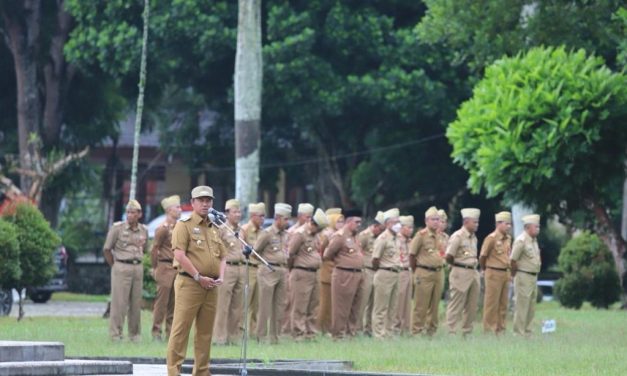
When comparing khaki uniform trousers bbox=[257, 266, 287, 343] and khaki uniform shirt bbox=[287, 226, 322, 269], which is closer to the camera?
khaki uniform trousers bbox=[257, 266, 287, 343]

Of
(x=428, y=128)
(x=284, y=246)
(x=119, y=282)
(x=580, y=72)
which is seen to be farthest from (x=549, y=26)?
(x=428, y=128)

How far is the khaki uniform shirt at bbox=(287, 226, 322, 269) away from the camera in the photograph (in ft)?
84.7

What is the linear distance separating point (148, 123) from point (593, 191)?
27.2 meters

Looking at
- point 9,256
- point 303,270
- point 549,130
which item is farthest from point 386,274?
point 9,256

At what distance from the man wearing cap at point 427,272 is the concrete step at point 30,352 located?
10194 mm

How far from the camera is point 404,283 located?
28047 millimetres

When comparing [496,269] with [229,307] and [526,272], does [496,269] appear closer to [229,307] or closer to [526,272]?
[526,272]

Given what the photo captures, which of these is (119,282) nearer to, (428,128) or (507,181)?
(507,181)

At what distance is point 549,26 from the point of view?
32.1m

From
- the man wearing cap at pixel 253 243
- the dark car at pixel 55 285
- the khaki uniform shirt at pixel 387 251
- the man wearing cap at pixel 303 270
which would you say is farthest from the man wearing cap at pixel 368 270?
the dark car at pixel 55 285

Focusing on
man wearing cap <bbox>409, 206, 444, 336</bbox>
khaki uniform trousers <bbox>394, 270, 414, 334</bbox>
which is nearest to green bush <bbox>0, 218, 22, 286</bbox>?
khaki uniform trousers <bbox>394, 270, 414, 334</bbox>

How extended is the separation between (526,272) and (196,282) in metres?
10.6

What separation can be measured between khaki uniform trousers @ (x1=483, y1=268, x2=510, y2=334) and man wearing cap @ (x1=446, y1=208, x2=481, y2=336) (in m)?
0.20

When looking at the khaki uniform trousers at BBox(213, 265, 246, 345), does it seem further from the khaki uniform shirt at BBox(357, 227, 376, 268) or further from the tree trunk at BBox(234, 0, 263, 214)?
the tree trunk at BBox(234, 0, 263, 214)
